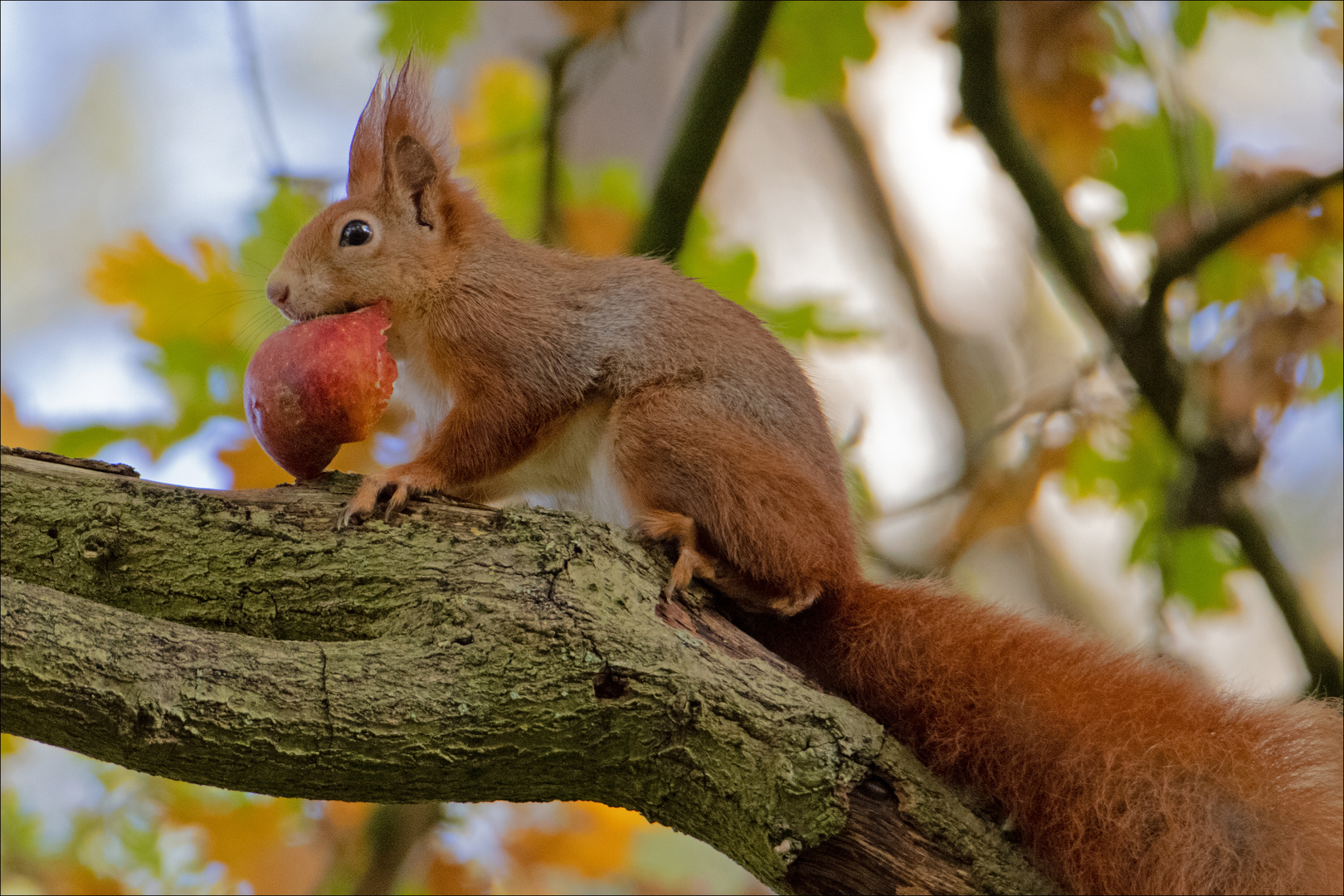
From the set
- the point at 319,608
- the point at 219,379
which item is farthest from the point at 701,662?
the point at 219,379

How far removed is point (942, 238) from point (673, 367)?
3621 mm

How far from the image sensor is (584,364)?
7.61ft

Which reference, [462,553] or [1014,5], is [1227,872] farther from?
[1014,5]

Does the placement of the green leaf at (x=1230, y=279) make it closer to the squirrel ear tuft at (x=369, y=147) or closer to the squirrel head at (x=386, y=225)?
the squirrel head at (x=386, y=225)

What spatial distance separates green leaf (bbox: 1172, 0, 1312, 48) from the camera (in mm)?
3283

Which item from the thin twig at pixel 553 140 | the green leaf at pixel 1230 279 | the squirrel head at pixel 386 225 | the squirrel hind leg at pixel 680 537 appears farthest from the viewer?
the green leaf at pixel 1230 279

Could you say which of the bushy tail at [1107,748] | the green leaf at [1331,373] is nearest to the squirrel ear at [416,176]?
the bushy tail at [1107,748]

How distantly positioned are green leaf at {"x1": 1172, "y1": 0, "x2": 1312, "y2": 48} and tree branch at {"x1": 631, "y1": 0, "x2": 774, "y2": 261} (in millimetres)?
1239

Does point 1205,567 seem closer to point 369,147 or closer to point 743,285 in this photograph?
point 743,285

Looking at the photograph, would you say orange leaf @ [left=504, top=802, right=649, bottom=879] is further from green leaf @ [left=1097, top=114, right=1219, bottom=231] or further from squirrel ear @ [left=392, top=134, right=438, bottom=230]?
green leaf @ [left=1097, top=114, right=1219, bottom=231]

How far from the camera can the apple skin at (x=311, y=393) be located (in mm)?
1945

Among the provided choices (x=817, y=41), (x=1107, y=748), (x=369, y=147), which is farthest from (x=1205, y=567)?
(x=369, y=147)

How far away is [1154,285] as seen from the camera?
10.2ft

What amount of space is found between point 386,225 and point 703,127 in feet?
3.10
